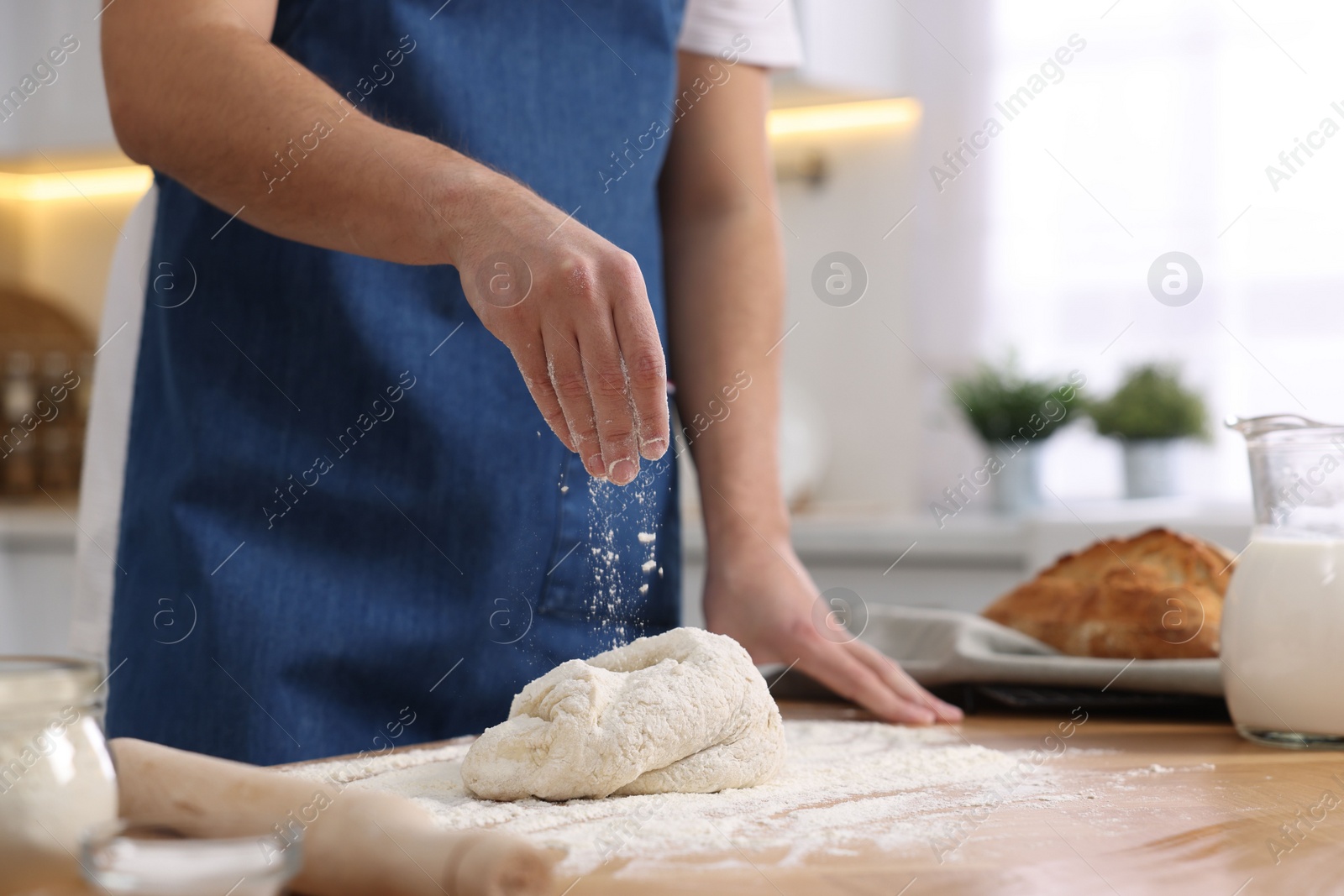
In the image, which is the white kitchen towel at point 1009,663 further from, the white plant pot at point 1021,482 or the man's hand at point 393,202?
the white plant pot at point 1021,482

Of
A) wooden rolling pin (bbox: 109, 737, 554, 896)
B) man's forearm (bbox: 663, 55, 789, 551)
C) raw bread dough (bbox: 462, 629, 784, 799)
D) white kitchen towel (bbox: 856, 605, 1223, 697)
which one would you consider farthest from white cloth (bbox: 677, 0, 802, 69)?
wooden rolling pin (bbox: 109, 737, 554, 896)

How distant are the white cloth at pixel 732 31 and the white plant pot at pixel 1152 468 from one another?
146 cm

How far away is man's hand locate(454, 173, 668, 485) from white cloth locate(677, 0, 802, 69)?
1.86 feet

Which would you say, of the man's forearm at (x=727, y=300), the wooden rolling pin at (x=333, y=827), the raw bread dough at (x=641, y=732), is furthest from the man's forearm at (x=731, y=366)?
the wooden rolling pin at (x=333, y=827)

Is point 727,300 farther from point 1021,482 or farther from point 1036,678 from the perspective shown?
point 1021,482

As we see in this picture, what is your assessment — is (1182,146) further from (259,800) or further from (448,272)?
(259,800)

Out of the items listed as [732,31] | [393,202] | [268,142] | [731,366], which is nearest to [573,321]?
[393,202]

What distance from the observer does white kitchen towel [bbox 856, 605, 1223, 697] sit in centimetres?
96

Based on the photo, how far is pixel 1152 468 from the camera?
2.41 meters

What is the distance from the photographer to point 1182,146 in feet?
8.36

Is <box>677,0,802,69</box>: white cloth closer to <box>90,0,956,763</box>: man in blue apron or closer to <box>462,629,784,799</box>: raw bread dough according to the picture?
<box>90,0,956,763</box>: man in blue apron

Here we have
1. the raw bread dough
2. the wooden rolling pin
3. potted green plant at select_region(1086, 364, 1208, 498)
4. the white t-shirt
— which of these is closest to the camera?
the wooden rolling pin

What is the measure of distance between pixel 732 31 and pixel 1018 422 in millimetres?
1436

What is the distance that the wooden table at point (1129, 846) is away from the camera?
0.50 metres
